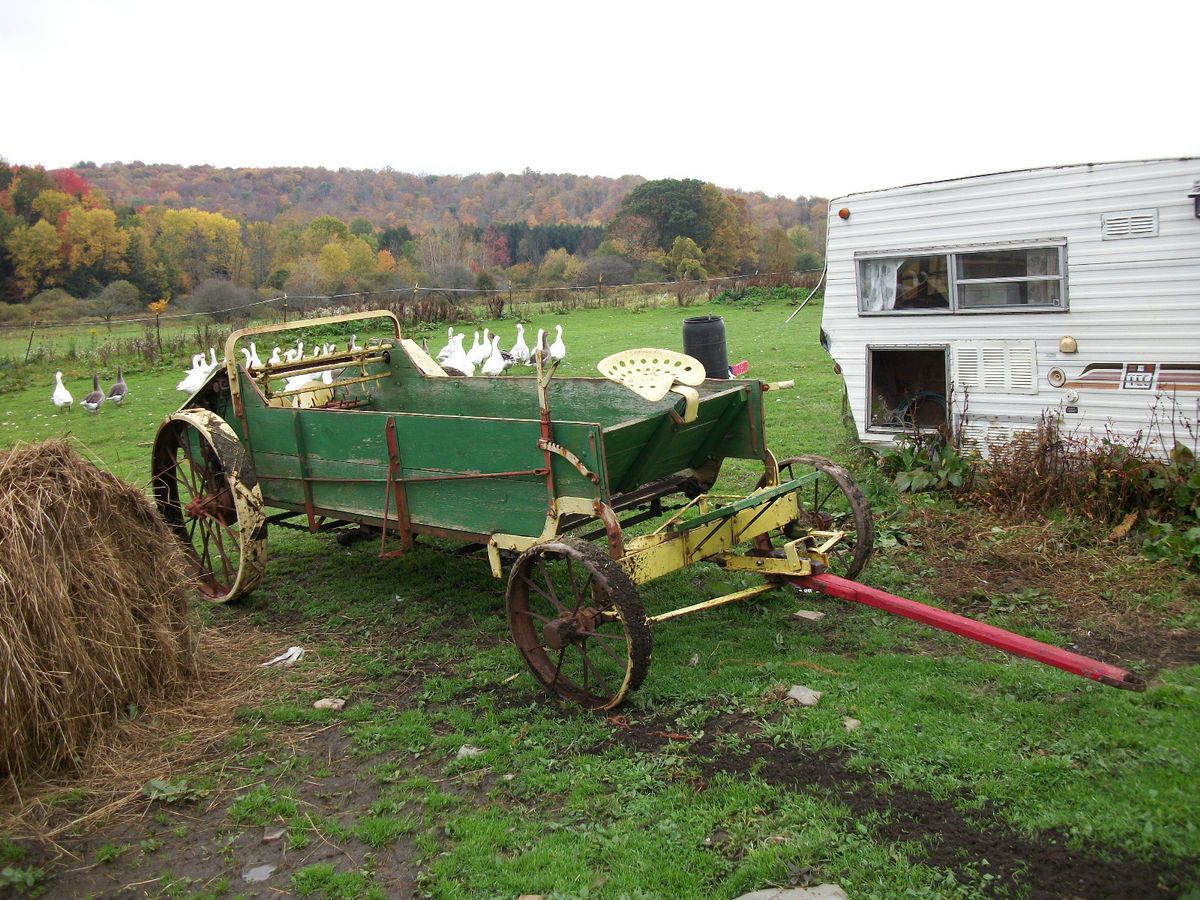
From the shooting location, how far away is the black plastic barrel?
12023 mm

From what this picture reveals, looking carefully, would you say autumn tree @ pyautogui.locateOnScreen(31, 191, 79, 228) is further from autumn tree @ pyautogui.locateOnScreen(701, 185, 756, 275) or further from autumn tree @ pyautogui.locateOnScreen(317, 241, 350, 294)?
autumn tree @ pyautogui.locateOnScreen(701, 185, 756, 275)

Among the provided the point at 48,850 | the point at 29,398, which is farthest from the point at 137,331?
the point at 48,850

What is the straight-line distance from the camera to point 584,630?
4.55 meters

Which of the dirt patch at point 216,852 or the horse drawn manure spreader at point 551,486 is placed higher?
the horse drawn manure spreader at point 551,486

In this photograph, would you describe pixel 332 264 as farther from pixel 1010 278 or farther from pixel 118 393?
pixel 1010 278

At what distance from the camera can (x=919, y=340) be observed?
8.38 m

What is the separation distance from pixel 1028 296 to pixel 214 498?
704cm

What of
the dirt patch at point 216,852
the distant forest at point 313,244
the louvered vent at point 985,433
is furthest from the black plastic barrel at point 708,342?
the distant forest at point 313,244

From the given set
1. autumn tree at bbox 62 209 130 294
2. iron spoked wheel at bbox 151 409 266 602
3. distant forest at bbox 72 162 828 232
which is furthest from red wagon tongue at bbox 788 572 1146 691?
distant forest at bbox 72 162 828 232

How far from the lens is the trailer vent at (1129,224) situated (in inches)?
274

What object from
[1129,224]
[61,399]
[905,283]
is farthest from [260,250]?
[1129,224]

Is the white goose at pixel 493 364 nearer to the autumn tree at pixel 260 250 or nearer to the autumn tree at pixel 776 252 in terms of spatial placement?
the autumn tree at pixel 776 252

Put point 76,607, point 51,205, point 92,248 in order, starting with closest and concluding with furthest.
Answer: point 76,607, point 92,248, point 51,205

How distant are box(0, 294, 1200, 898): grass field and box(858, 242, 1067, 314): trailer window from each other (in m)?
2.43
